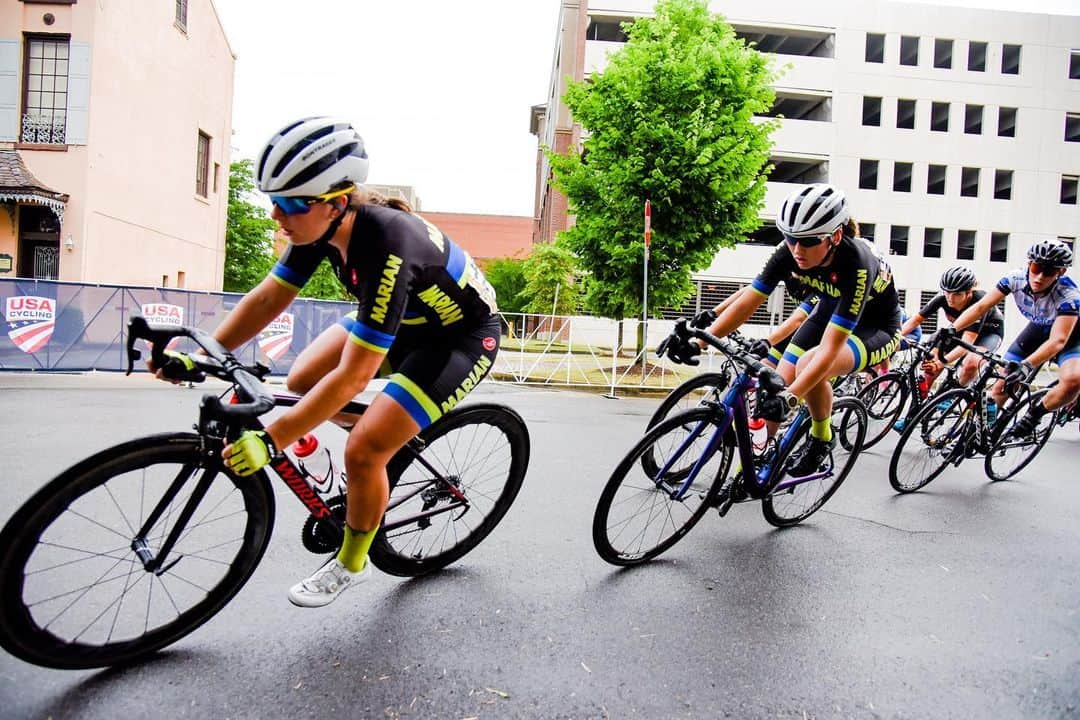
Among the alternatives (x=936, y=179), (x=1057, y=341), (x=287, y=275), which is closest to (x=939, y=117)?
(x=936, y=179)

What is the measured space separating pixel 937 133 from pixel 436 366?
40304 millimetres

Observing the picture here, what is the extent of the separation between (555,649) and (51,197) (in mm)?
18482

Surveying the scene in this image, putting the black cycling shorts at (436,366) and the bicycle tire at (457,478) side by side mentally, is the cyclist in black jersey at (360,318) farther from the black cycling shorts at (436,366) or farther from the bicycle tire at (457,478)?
the bicycle tire at (457,478)

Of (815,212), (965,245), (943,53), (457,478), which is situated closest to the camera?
(457,478)

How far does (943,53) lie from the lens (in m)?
36.6

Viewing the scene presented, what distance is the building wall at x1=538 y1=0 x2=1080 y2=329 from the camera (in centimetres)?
3475

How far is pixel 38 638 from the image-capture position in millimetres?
2271

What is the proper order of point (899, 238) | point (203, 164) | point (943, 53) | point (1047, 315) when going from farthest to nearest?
point (943, 53)
point (899, 238)
point (203, 164)
point (1047, 315)

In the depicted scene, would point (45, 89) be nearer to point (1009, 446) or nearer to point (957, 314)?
point (957, 314)

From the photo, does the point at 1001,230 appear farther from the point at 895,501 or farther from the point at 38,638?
the point at 38,638

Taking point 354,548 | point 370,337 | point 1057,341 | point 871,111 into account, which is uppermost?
point 871,111

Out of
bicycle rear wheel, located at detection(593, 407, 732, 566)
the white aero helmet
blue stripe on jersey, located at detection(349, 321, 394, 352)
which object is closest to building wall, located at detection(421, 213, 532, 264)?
bicycle rear wheel, located at detection(593, 407, 732, 566)

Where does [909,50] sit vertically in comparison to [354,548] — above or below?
above

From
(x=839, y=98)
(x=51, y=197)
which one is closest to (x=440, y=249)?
(x=51, y=197)
